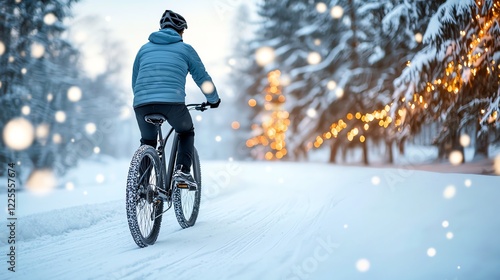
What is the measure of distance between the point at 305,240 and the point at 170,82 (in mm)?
1965

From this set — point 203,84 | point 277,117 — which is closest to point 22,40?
point 203,84

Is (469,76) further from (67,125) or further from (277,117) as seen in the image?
(277,117)

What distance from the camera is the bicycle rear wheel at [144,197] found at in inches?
133

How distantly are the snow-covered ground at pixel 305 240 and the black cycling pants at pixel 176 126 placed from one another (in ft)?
2.71

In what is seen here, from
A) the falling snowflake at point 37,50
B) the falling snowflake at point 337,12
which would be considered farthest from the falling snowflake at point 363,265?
the falling snowflake at point 337,12

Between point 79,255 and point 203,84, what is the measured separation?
1.98m

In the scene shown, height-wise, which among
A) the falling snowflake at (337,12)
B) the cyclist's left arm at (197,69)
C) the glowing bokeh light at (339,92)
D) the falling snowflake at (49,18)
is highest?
the falling snowflake at (337,12)

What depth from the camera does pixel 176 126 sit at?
13.2 ft

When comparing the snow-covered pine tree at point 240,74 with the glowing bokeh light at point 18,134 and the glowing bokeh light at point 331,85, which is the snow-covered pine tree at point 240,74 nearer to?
the glowing bokeh light at point 331,85

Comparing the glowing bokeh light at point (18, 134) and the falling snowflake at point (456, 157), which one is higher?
the glowing bokeh light at point (18, 134)

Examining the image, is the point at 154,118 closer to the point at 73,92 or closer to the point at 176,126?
the point at 176,126

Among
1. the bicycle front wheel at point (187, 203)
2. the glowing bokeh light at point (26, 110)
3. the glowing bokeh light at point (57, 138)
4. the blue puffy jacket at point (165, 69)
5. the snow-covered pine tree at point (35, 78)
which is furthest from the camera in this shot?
the glowing bokeh light at point (57, 138)

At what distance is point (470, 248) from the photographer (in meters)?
2.95

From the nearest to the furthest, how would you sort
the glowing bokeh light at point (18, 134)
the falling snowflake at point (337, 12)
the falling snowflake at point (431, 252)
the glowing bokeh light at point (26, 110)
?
the falling snowflake at point (431, 252) → the glowing bokeh light at point (18, 134) → the glowing bokeh light at point (26, 110) → the falling snowflake at point (337, 12)
